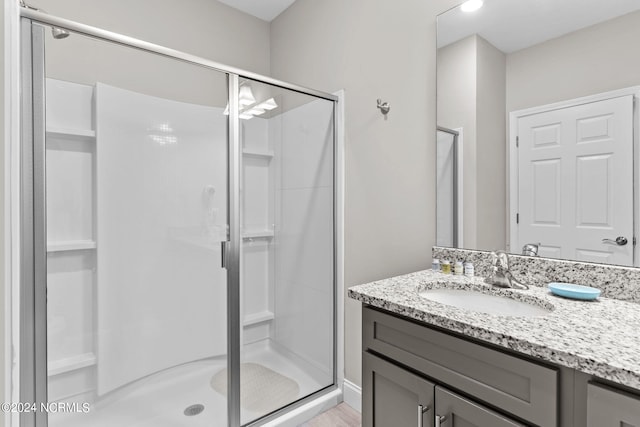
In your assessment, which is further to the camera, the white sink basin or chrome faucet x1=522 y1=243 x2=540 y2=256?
chrome faucet x1=522 y1=243 x2=540 y2=256

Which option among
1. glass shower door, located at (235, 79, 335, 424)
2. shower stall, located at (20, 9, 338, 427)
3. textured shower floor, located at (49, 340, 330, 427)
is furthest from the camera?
glass shower door, located at (235, 79, 335, 424)

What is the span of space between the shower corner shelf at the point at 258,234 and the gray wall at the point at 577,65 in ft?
4.18

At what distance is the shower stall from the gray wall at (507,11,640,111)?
1.03m

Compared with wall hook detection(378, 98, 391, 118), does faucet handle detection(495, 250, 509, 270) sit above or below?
below

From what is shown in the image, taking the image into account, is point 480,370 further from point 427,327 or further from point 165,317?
point 165,317

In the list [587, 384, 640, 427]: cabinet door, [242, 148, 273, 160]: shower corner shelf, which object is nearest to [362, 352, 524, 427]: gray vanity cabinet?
[587, 384, 640, 427]: cabinet door

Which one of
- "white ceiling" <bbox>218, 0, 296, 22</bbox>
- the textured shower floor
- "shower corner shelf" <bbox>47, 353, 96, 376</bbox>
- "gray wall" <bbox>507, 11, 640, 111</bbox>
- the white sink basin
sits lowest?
the textured shower floor

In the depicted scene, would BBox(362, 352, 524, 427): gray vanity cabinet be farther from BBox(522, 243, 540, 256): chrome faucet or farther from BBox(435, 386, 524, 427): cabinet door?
BBox(522, 243, 540, 256): chrome faucet

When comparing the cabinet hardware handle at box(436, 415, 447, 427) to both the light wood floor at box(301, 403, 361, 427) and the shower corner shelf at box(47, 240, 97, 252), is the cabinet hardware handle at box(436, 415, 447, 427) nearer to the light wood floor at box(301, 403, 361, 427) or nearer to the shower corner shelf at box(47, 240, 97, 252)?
the light wood floor at box(301, 403, 361, 427)

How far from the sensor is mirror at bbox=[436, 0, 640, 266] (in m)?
1.09

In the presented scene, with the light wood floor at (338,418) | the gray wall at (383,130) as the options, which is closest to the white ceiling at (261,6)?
the gray wall at (383,130)

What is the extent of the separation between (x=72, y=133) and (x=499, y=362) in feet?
5.52

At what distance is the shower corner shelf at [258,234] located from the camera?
1.70m

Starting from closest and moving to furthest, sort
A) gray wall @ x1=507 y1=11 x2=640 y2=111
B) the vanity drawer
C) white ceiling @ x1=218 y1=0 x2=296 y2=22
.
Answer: the vanity drawer, gray wall @ x1=507 y1=11 x2=640 y2=111, white ceiling @ x1=218 y1=0 x2=296 y2=22
